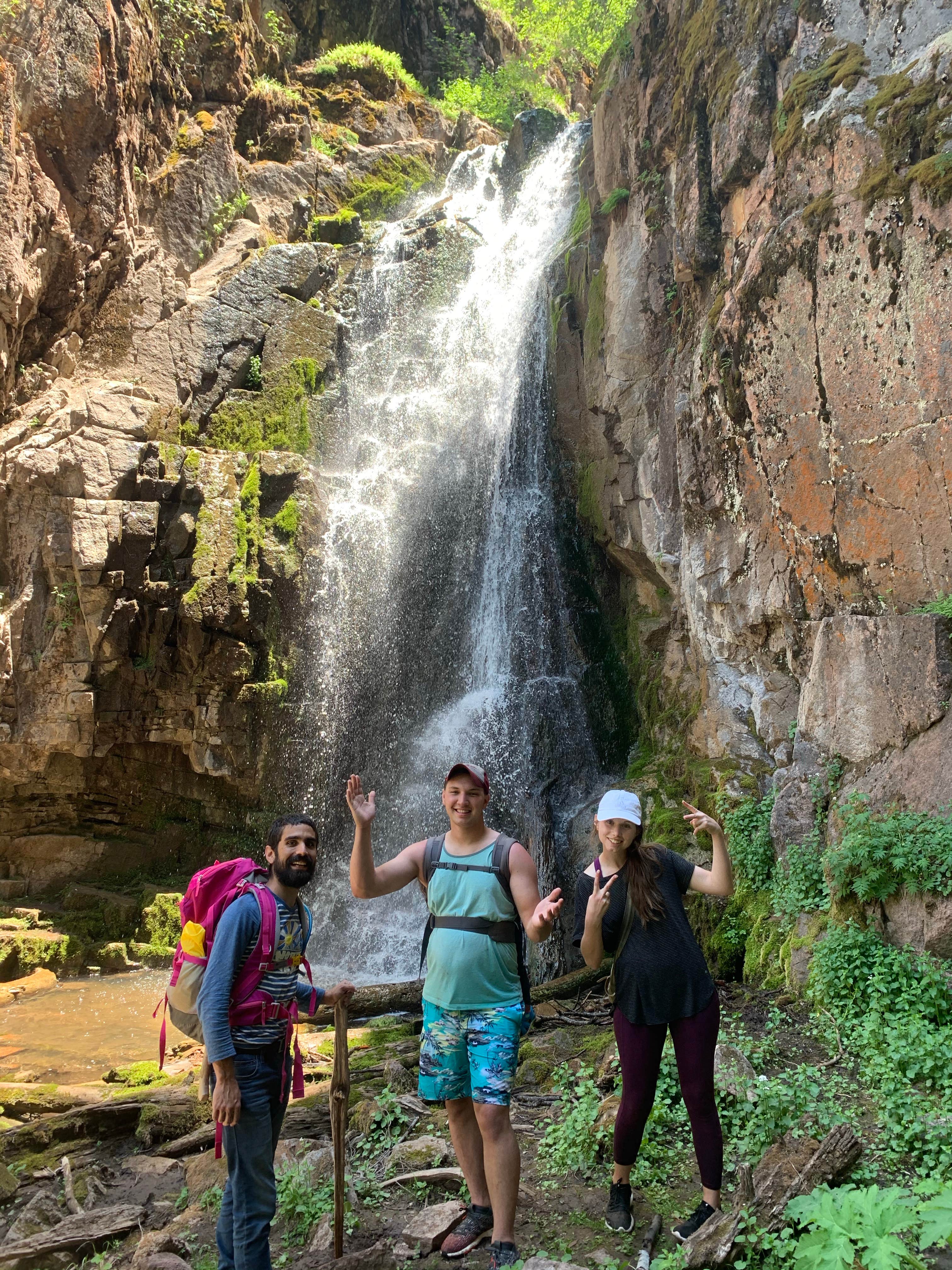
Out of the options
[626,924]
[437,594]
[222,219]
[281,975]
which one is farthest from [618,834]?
[222,219]

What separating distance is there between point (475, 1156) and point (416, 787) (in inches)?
343

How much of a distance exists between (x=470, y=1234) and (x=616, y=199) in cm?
1202

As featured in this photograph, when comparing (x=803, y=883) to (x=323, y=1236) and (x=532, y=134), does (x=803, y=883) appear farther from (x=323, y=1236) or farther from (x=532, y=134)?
(x=532, y=134)

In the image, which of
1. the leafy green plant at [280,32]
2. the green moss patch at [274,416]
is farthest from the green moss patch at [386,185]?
the green moss patch at [274,416]

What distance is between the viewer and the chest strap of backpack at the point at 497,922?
10.0 ft

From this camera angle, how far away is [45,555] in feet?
36.9

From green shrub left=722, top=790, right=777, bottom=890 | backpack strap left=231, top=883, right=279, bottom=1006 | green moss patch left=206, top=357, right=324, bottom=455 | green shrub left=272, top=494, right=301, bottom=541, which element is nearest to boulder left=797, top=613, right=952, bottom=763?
green shrub left=722, top=790, right=777, bottom=890

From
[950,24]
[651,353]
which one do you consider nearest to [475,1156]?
[950,24]

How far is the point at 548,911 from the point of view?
112 inches

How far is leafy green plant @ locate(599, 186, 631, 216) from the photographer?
452 inches

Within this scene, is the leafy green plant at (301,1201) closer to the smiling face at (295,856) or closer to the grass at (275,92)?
the smiling face at (295,856)

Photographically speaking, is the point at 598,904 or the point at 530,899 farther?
the point at 598,904

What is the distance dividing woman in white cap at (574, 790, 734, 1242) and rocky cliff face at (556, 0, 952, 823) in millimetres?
3093

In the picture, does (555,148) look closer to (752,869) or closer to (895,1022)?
(752,869)
